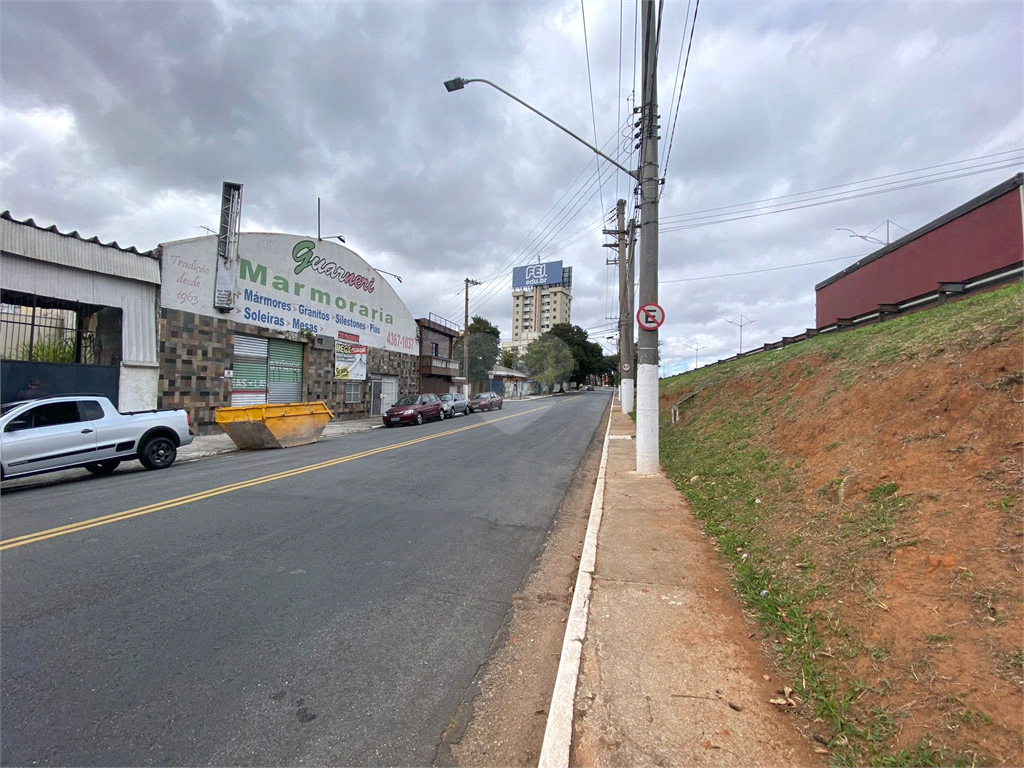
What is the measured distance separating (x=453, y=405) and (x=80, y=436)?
62.2 feet

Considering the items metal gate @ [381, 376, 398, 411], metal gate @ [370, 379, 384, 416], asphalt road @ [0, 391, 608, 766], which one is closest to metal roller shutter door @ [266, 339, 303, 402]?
metal gate @ [370, 379, 384, 416]

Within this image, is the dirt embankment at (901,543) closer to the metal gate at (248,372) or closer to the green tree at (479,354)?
the metal gate at (248,372)

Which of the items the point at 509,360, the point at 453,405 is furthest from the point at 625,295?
the point at 509,360

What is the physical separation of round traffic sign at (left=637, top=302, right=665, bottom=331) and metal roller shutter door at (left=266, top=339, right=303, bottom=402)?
17.6 m

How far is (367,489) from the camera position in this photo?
7816 millimetres

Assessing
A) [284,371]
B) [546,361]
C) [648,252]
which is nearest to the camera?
[648,252]

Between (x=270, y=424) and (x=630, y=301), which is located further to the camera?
(x=630, y=301)

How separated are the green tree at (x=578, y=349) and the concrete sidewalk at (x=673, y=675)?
79.0m

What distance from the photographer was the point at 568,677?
284cm

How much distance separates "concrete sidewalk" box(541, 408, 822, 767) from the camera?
7.60ft

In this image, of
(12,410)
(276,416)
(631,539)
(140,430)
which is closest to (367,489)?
(631,539)

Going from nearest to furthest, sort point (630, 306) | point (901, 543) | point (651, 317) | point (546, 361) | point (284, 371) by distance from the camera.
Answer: point (901, 543), point (651, 317), point (284, 371), point (630, 306), point (546, 361)

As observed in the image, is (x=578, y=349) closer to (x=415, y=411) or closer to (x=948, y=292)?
(x=415, y=411)

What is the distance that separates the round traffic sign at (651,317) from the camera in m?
8.89
